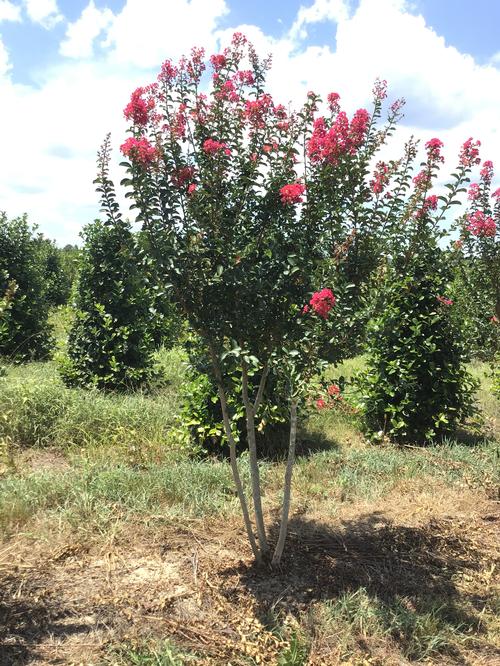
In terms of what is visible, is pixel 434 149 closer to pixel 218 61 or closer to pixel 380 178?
pixel 380 178

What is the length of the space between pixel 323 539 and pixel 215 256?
81.3 inches

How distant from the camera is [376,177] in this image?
3.31 metres

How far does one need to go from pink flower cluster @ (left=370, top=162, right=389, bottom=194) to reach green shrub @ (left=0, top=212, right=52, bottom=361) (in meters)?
7.43

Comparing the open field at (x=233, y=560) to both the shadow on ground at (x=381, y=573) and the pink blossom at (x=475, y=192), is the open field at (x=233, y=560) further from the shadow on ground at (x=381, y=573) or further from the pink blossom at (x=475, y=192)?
the pink blossom at (x=475, y=192)

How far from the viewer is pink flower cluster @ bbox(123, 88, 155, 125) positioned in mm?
2787

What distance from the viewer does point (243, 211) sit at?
298 centimetres

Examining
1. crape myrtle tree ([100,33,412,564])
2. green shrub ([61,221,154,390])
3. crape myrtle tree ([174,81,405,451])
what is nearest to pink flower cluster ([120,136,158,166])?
crape myrtle tree ([100,33,412,564])

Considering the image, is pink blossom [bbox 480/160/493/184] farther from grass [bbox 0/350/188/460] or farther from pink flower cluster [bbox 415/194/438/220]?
grass [bbox 0/350/188/460]

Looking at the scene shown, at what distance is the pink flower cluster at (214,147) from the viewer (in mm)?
2764

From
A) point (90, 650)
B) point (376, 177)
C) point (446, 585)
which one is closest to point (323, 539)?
point (446, 585)

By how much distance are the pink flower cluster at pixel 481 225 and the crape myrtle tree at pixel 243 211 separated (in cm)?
205

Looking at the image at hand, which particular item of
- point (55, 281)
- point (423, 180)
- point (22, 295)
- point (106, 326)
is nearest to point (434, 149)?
point (423, 180)

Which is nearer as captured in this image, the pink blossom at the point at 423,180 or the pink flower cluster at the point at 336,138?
the pink flower cluster at the point at 336,138

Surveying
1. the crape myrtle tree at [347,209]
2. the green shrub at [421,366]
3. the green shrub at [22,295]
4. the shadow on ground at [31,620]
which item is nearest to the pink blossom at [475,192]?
the green shrub at [421,366]
